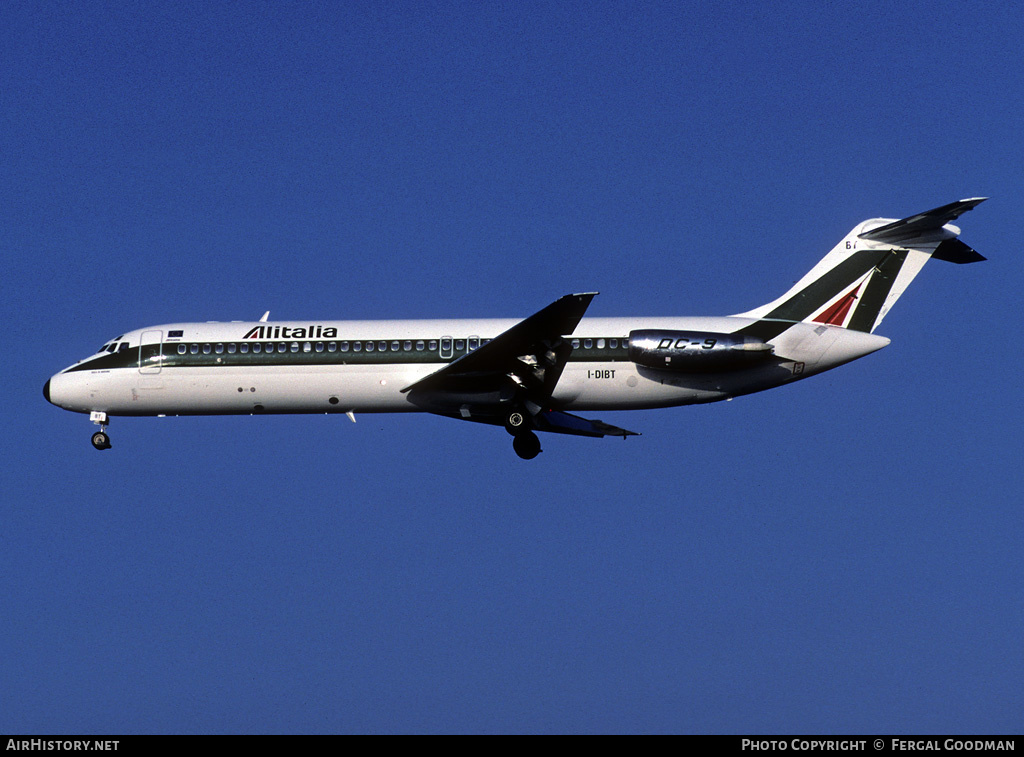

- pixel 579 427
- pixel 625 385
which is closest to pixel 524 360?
pixel 625 385

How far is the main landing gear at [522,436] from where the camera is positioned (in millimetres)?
32812

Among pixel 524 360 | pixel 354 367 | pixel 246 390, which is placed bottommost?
pixel 524 360

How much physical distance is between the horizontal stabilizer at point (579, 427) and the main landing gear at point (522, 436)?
1.04 metres

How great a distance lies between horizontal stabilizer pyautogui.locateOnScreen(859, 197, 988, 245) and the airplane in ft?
0.14

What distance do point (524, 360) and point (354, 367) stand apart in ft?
15.1

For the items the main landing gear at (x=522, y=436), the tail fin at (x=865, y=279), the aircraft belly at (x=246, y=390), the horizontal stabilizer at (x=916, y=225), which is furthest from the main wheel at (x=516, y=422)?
the horizontal stabilizer at (x=916, y=225)

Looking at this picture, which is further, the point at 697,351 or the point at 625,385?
the point at 625,385

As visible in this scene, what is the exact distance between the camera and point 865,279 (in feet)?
109

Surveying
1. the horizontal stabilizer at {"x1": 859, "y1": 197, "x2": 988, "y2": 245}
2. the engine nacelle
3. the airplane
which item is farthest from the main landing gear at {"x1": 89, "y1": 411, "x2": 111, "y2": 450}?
the horizontal stabilizer at {"x1": 859, "y1": 197, "x2": 988, "y2": 245}

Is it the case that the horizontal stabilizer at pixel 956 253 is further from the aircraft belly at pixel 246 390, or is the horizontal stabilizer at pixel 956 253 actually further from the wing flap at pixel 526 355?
the aircraft belly at pixel 246 390

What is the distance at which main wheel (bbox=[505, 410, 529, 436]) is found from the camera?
3278cm

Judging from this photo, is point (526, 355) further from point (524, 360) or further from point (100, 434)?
point (100, 434)
